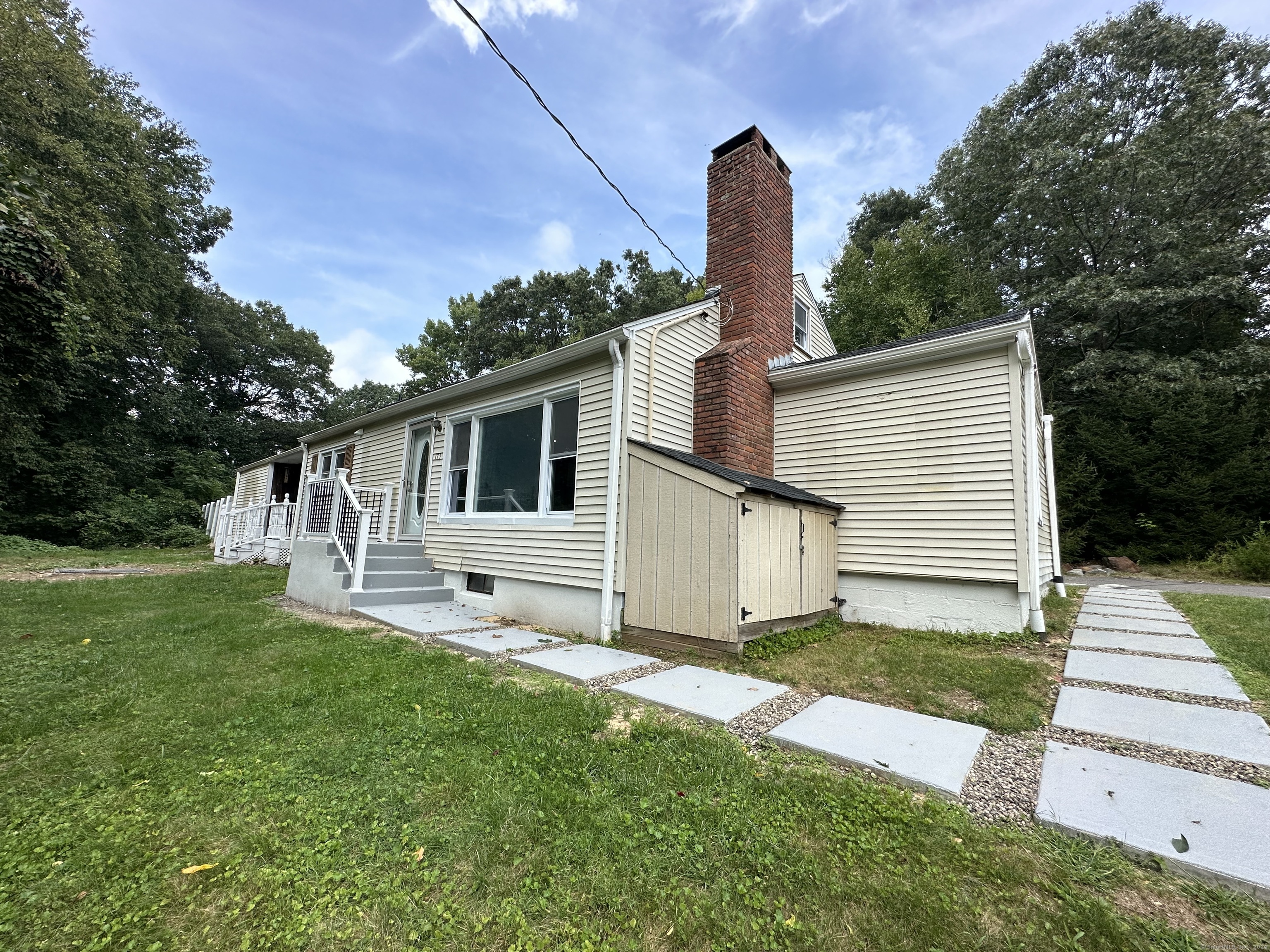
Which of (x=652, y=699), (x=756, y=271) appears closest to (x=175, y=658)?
(x=652, y=699)

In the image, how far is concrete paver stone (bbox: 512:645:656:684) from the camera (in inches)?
149

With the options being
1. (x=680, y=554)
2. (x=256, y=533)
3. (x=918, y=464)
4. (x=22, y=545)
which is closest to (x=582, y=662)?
(x=680, y=554)

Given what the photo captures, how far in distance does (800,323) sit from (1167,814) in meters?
8.05

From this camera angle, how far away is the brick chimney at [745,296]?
19.8 feet

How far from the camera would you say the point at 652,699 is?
3217mm

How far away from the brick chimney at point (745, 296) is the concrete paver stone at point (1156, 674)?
349 cm

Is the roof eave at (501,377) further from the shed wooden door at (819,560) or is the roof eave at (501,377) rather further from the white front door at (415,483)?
the shed wooden door at (819,560)

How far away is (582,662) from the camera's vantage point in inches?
163

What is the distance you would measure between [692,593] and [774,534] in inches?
38.7

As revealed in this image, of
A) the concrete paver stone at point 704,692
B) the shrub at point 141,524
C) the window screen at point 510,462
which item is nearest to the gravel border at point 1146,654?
the concrete paver stone at point 704,692

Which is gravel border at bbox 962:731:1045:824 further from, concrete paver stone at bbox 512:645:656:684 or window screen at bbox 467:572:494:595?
window screen at bbox 467:572:494:595

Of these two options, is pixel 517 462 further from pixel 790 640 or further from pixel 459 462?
pixel 790 640

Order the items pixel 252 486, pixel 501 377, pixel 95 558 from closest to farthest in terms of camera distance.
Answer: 1. pixel 501 377
2. pixel 95 558
3. pixel 252 486

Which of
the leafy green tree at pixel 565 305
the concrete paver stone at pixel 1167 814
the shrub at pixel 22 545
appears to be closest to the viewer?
the concrete paver stone at pixel 1167 814
